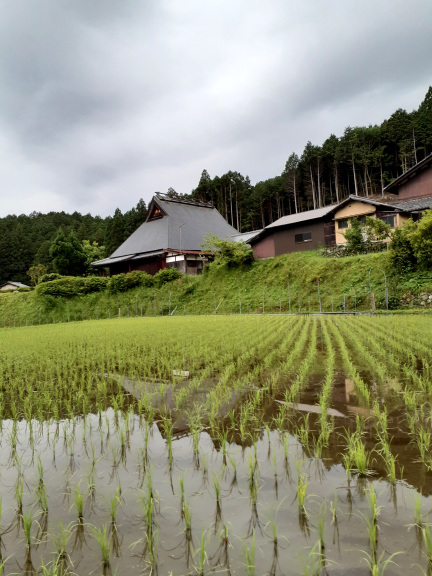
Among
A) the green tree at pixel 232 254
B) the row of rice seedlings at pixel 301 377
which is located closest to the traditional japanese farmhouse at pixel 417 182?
the green tree at pixel 232 254

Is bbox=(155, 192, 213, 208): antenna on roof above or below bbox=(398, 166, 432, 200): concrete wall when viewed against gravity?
above

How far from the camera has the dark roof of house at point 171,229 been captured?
1070 inches

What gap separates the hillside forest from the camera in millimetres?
38781

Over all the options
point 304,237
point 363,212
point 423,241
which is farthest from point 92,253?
point 423,241

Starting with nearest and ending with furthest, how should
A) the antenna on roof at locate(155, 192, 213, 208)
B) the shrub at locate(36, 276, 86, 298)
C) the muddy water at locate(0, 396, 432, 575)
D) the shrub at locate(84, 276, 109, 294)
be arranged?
the muddy water at locate(0, 396, 432, 575)
the shrub at locate(36, 276, 86, 298)
the shrub at locate(84, 276, 109, 294)
the antenna on roof at locate(155, 192, 213, 208)

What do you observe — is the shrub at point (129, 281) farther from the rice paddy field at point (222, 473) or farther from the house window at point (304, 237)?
the rice paddy field at point (222, 473)

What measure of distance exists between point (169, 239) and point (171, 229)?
1522mm

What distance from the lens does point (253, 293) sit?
68.1 ft

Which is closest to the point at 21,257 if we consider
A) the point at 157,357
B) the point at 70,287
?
the point at 70,287

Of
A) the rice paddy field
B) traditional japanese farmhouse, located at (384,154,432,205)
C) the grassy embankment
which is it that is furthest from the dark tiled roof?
the rice paddy field

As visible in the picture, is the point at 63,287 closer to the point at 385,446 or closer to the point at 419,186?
the point at 385,446

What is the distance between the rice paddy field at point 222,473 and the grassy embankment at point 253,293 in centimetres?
1176

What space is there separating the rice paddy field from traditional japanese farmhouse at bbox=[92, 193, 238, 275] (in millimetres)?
21350

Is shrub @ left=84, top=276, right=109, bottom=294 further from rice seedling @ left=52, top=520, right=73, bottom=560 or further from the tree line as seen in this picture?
rice seedling @ left=52, top=520, right=73, bottom=560
